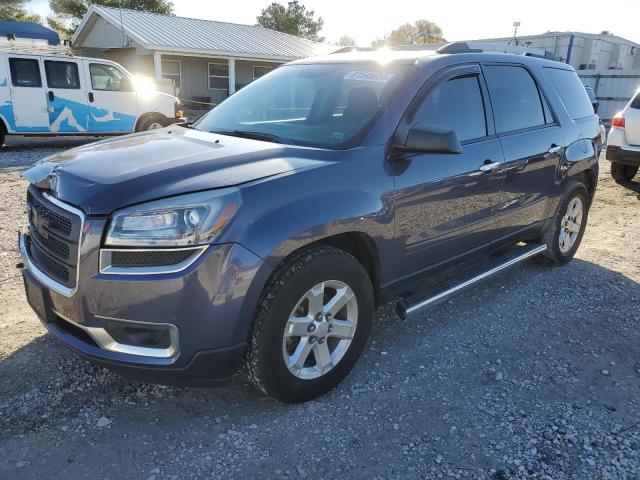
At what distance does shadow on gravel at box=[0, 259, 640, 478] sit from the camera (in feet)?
8.48

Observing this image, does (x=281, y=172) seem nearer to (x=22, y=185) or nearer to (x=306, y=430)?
(x=306, y=430)

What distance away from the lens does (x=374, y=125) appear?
3035 millimetres

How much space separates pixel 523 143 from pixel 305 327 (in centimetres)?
244

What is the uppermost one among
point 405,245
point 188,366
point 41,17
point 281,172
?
point 41,17

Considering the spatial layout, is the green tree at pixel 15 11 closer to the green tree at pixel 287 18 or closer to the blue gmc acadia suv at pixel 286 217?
the green tree at pixel 287 18

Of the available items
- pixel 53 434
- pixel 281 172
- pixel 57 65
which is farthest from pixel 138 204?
pixel 57 65

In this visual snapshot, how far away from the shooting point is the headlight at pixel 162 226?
2.30 metres

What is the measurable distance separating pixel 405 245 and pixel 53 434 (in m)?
2.13

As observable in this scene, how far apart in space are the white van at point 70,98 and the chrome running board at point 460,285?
27.3 ft

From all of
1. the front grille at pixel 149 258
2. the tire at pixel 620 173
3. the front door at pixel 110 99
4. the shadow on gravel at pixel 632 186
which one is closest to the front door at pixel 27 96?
the front door at pixel 110 99

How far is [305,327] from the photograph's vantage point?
2.74m

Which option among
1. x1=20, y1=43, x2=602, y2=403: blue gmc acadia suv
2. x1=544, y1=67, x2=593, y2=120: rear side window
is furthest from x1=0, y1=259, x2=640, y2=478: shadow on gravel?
x1=544, y1=67, x2=593, y2=120: rear side window

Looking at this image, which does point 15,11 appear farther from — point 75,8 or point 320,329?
point 320,329

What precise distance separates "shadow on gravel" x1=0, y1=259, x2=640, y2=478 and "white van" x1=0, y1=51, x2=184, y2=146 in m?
Result: 8.71
